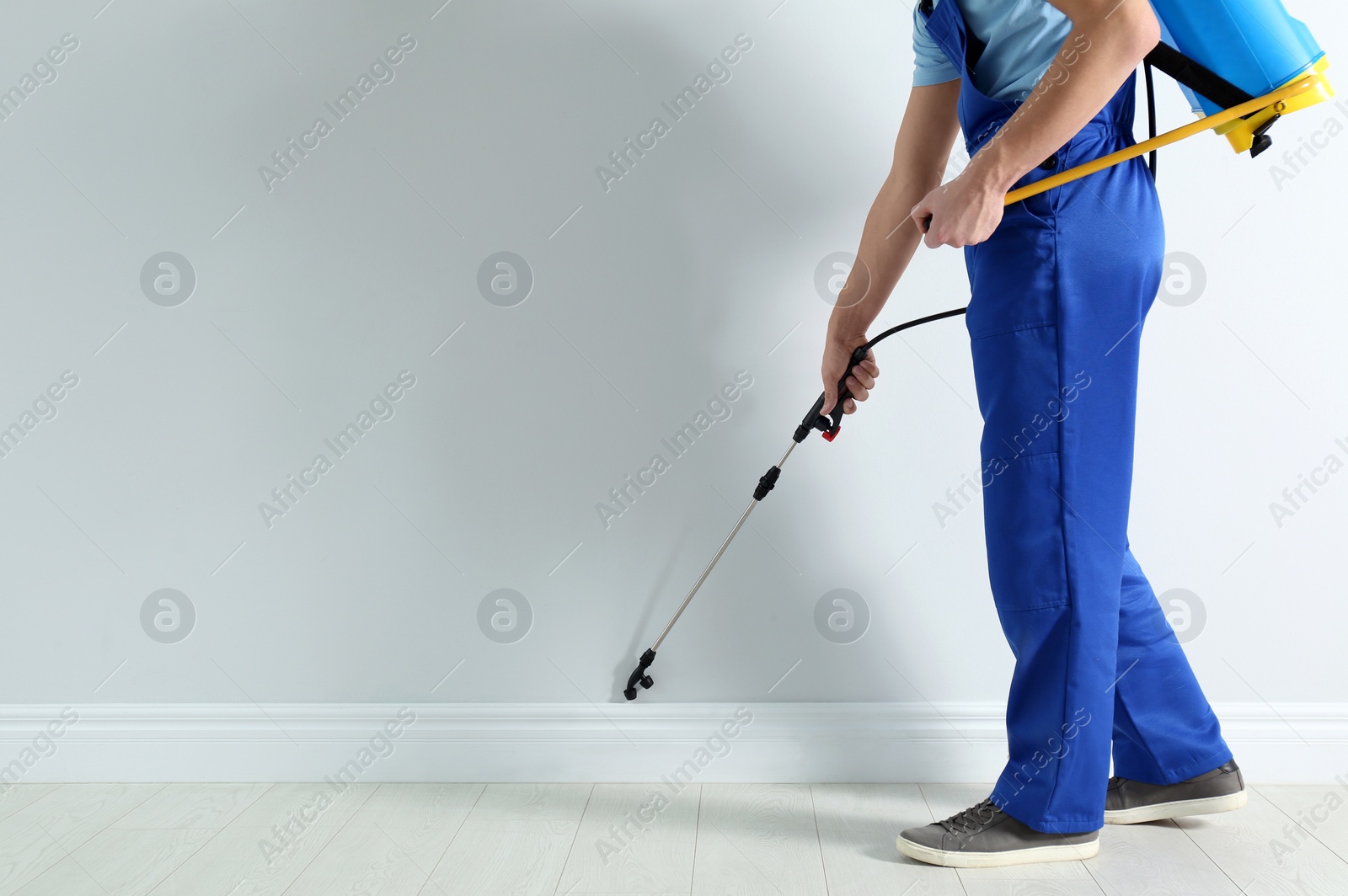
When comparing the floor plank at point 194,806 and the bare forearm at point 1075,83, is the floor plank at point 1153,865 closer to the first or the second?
the bare forearm at point 1075,83

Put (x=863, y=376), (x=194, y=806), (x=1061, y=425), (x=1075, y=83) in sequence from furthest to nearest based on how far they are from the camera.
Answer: (x=194, y=806) → (x=863, y=376) → (x=1061, y=425) → (x=1075, y=83)

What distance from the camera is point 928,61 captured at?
118 centimetres

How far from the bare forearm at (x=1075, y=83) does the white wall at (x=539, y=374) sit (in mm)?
447

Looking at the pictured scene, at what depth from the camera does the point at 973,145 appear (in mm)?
1090

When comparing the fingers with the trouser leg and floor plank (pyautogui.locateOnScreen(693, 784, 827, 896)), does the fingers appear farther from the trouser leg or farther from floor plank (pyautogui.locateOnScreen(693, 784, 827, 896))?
floor plank (pyautogui.locateOnScreen(693, 784, 827, 896))

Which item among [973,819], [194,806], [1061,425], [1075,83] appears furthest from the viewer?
[194,806]

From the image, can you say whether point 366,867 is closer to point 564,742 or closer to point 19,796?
point 564,742

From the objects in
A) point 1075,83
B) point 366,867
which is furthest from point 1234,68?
point 366,867

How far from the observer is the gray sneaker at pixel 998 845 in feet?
3.61

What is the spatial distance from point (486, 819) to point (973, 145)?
3.86ft

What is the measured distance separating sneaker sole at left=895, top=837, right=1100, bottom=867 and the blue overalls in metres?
0.04

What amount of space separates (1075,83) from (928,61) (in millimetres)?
326

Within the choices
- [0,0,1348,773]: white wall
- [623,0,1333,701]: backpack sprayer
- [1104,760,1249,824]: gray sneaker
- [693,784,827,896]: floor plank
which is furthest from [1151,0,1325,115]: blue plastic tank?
[693,784,827,896]: floor plank

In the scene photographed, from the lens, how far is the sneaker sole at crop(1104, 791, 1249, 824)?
1193mm
